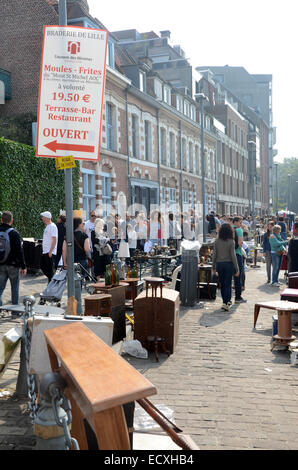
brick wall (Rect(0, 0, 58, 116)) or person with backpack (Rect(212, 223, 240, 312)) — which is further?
brick wall (Rect(0, 0, 58, 116))

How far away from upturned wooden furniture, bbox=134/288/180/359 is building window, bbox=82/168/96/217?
1513 centimetres

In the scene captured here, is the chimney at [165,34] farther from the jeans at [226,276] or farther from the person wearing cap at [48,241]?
the jeans at [226,276]

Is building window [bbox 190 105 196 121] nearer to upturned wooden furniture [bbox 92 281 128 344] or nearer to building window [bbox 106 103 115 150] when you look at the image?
building window [bbox 106 103 115 150]

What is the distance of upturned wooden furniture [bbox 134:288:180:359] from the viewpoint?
6875 millimetres

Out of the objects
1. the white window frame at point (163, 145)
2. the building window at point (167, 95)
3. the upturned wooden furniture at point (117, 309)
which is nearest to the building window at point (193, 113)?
the building window at point (167, 95)

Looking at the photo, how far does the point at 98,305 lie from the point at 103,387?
4.70 m

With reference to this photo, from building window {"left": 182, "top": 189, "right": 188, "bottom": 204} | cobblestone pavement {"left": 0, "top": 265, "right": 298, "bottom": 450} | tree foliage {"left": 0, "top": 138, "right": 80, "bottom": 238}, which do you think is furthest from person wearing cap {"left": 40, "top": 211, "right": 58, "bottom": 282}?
building window {"left": 182, "top": 189, "right": 188, "bottom": 204}

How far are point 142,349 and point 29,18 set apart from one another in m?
18.7

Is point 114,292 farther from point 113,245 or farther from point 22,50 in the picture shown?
point 22,50

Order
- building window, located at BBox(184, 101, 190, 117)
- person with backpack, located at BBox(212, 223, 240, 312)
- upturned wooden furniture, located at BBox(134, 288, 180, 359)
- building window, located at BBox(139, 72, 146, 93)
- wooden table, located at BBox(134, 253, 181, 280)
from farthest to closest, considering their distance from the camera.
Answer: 1. building window, located at BBox(184, 101, 190, 117)
2. building window, located at BBox(139, 72, 146, 93)
3. wooden table, located at BBox(134, 253, 181, 280)
4. person with backpack, located at BBox(212, 223, 240, 312)
5. upturned wooden furniture, located at BBox(134, 288, 180, 359)

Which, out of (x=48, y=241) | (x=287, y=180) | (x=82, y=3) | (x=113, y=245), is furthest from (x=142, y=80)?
(x=287, y=180)

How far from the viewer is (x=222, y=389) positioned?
5.34m

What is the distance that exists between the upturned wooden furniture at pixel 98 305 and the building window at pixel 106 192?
644 inches

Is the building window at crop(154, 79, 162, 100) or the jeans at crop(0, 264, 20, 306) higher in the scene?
the building window at crop(154, 79, 162, 100)
